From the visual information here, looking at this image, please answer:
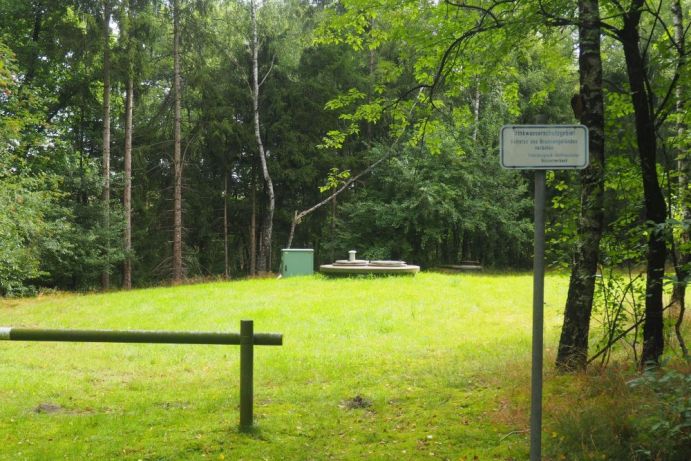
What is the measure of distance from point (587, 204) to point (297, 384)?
3.94 meters

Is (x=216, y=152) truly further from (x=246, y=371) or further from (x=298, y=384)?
(x=246, y=371)

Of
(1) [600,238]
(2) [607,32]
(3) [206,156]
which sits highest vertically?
(3) [206,156]

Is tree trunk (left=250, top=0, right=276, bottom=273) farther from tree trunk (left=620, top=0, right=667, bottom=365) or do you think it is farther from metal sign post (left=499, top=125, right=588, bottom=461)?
metal sign post (left=499, top=125, right=588, bottom=461)

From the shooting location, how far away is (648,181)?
5.60 m

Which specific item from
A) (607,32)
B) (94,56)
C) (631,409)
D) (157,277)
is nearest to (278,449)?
(631,409)

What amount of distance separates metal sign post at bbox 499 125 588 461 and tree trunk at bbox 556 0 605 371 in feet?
8.53

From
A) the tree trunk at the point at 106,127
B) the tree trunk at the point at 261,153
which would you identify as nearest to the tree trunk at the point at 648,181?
the tree trunk at the point at 261,153

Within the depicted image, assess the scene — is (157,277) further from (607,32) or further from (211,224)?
(607,32)

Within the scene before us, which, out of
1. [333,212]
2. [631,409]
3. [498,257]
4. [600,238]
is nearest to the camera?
[631,409]

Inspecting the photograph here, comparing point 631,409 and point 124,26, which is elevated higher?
point 124,26

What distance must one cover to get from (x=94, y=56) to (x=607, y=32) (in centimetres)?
2025

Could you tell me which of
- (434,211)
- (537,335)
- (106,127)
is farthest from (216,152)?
(537,335)

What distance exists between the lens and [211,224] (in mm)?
30438

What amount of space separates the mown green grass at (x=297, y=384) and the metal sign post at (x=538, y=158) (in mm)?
1248
